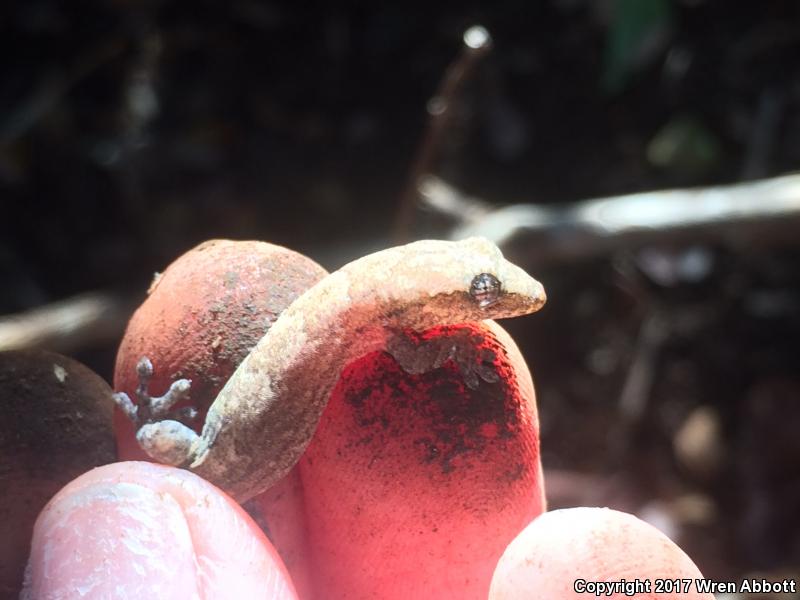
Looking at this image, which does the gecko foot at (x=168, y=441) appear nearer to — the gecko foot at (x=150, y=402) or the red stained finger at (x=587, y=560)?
the gecko foot at (x=150, y=402)

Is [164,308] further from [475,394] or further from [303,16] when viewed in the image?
[303,16]

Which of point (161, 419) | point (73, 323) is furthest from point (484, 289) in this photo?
point (73, 323)

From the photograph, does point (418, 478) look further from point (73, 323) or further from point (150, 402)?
point (73, 323)

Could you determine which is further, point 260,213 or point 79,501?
point 260,213

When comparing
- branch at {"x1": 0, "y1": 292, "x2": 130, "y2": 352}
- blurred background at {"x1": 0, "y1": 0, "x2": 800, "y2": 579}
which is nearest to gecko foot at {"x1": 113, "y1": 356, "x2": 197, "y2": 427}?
branch at {"x1": 0, "y1": 292, "x2": 130, "y2": 352}

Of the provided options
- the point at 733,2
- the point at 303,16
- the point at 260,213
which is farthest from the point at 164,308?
the point at 733,2
